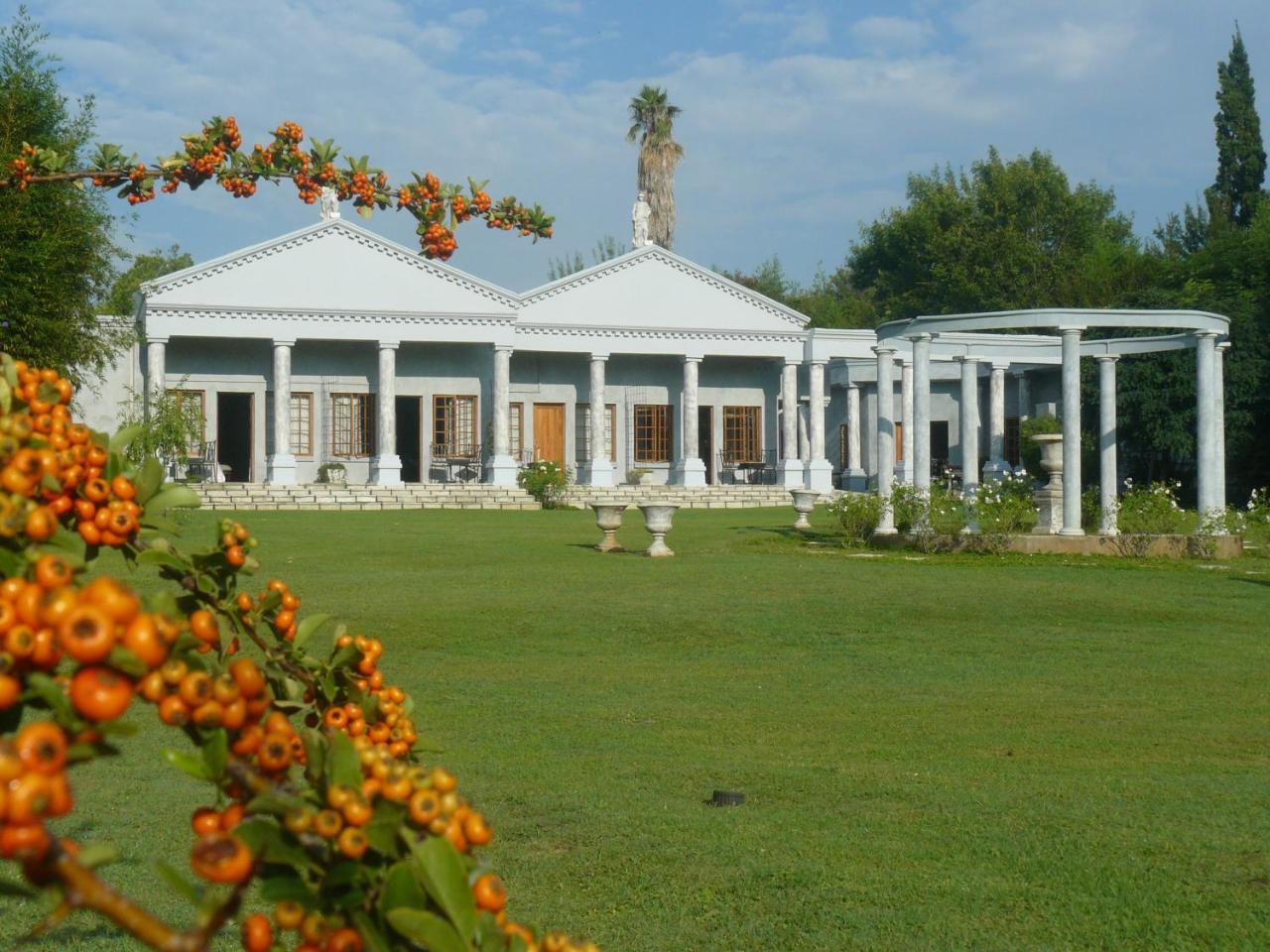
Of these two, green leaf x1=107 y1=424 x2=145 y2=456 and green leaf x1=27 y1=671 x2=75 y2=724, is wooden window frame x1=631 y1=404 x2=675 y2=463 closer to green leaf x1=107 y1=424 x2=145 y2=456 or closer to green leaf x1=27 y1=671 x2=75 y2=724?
green leaf x1=107 y1=424 x2=145 y2=456

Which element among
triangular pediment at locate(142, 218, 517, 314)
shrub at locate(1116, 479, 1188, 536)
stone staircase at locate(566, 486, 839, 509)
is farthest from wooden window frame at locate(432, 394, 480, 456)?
shrub at locate(1116, 479, 1188, 536)

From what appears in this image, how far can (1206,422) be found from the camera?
21.1 metres

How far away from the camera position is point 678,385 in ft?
135

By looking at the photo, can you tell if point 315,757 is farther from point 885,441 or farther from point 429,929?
point 885,441

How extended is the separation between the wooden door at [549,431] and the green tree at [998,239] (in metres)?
22.5

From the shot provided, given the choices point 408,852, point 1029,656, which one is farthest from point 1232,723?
point 408,852

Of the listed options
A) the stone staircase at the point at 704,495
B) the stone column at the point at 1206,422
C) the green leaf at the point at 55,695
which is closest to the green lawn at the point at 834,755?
the green leaf at the point at 55,695

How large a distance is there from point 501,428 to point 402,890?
35.4 metres

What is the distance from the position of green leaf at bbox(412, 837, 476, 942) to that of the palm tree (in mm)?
51385

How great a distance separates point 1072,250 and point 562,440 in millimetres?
27598

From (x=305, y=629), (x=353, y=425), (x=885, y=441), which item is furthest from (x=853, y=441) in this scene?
(x=305, y=629)

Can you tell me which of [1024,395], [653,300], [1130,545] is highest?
[653,300]

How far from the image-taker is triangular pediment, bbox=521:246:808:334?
38.4 meters

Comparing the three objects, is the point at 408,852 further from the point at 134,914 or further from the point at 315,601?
the point at 315,601
